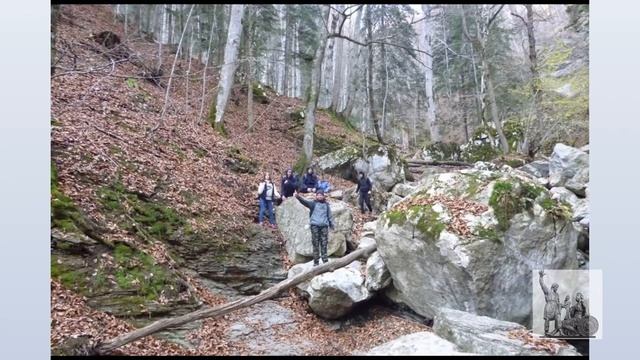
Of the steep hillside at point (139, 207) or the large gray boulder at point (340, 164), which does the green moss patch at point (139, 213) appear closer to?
the steep hillside at point (139, 207)

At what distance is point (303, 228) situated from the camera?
826cm

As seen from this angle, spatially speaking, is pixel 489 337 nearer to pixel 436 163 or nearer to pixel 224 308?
pixel 224 308

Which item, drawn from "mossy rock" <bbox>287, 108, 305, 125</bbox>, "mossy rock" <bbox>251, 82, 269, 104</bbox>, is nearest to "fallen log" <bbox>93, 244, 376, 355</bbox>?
"mossy rock" <bbox>287, 108, 305, 125</bbox>

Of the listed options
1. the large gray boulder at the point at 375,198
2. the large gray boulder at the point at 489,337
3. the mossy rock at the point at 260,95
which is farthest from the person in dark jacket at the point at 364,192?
the mossy rock at the point at 260,95

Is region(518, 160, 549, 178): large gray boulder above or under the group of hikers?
above

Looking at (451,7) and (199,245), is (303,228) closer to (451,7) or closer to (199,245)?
(199,245)

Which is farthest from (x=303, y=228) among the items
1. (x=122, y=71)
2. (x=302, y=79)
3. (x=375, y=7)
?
(x=302, y=79)

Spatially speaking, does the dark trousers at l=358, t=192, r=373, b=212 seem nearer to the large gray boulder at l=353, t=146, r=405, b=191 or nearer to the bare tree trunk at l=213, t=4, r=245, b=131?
the large gray boulder at l=353, t=146, r=405, b=191

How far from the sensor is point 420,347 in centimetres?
495

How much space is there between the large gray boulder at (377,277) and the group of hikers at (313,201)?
798 mm

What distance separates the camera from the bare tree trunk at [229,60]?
12070 millimetres

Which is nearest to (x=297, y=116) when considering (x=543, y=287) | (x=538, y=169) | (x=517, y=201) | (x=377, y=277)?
(x=538, y=169)

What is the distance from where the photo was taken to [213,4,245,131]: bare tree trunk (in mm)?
12070

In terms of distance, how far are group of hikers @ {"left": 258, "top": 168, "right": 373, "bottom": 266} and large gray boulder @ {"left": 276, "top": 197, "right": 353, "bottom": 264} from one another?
11.8 inches
